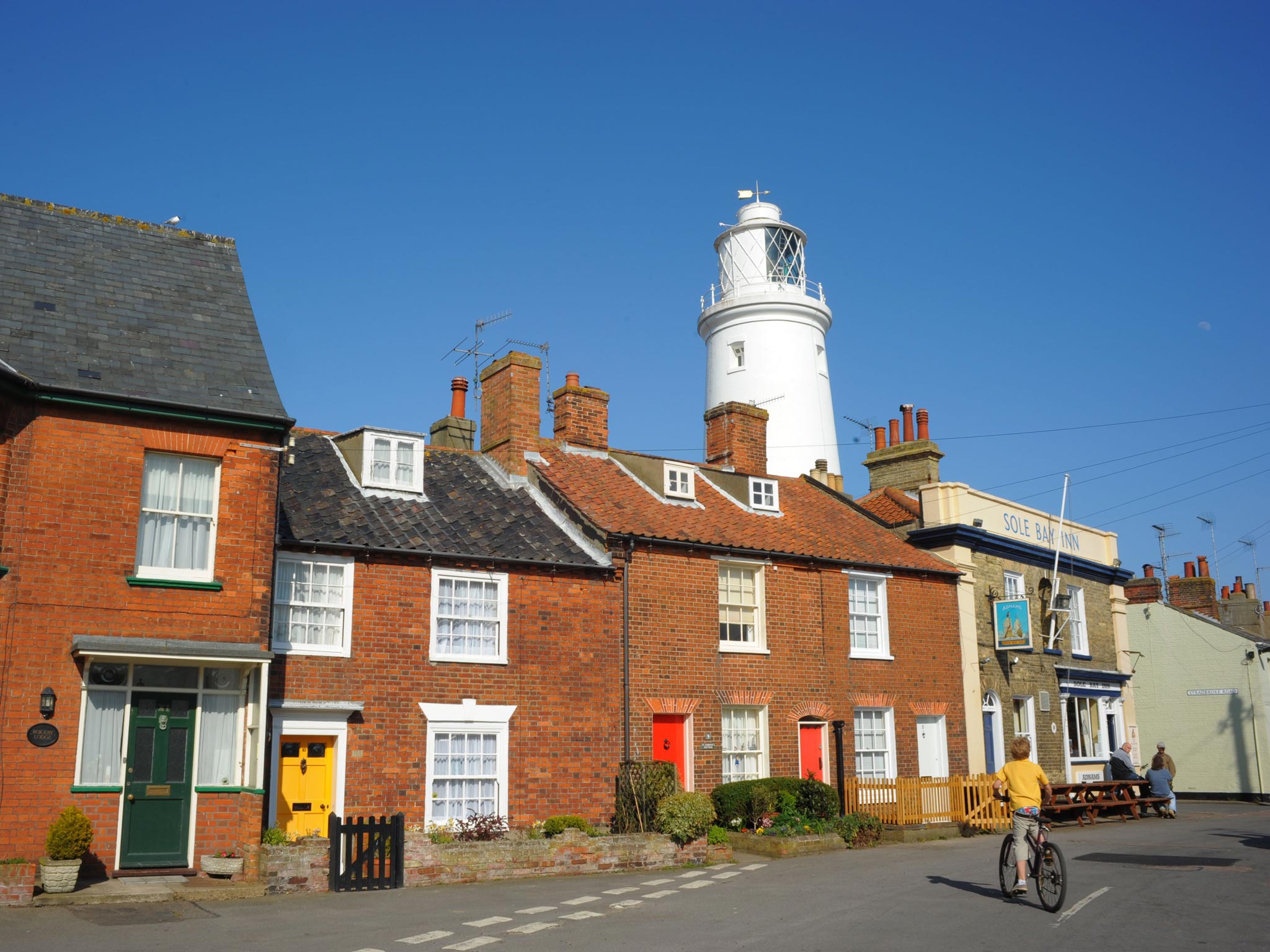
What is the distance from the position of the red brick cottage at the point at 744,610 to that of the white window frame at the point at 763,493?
4 centimetres

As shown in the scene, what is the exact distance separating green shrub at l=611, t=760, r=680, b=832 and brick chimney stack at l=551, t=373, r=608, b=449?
8.62 m

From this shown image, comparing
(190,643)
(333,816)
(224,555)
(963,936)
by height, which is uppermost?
(224,555)

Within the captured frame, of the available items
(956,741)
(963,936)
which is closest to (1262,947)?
(963,936)

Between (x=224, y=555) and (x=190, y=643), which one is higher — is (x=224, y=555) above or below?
above

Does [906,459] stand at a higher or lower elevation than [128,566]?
higher

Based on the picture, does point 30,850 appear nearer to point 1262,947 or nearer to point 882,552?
point 1262,947

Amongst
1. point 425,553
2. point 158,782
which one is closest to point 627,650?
point 425,553

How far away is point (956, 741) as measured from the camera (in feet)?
91.4

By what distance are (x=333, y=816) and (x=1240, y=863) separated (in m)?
13.6

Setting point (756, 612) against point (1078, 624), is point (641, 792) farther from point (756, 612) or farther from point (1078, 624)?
point (1078, 624)

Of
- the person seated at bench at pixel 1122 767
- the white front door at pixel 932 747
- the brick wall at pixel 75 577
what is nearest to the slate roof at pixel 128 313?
the brick wall at pixel 75 577

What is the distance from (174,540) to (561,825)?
8.14 meters

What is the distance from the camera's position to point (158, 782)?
52.7 ft

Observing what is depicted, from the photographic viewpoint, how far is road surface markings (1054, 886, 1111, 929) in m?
12.6
